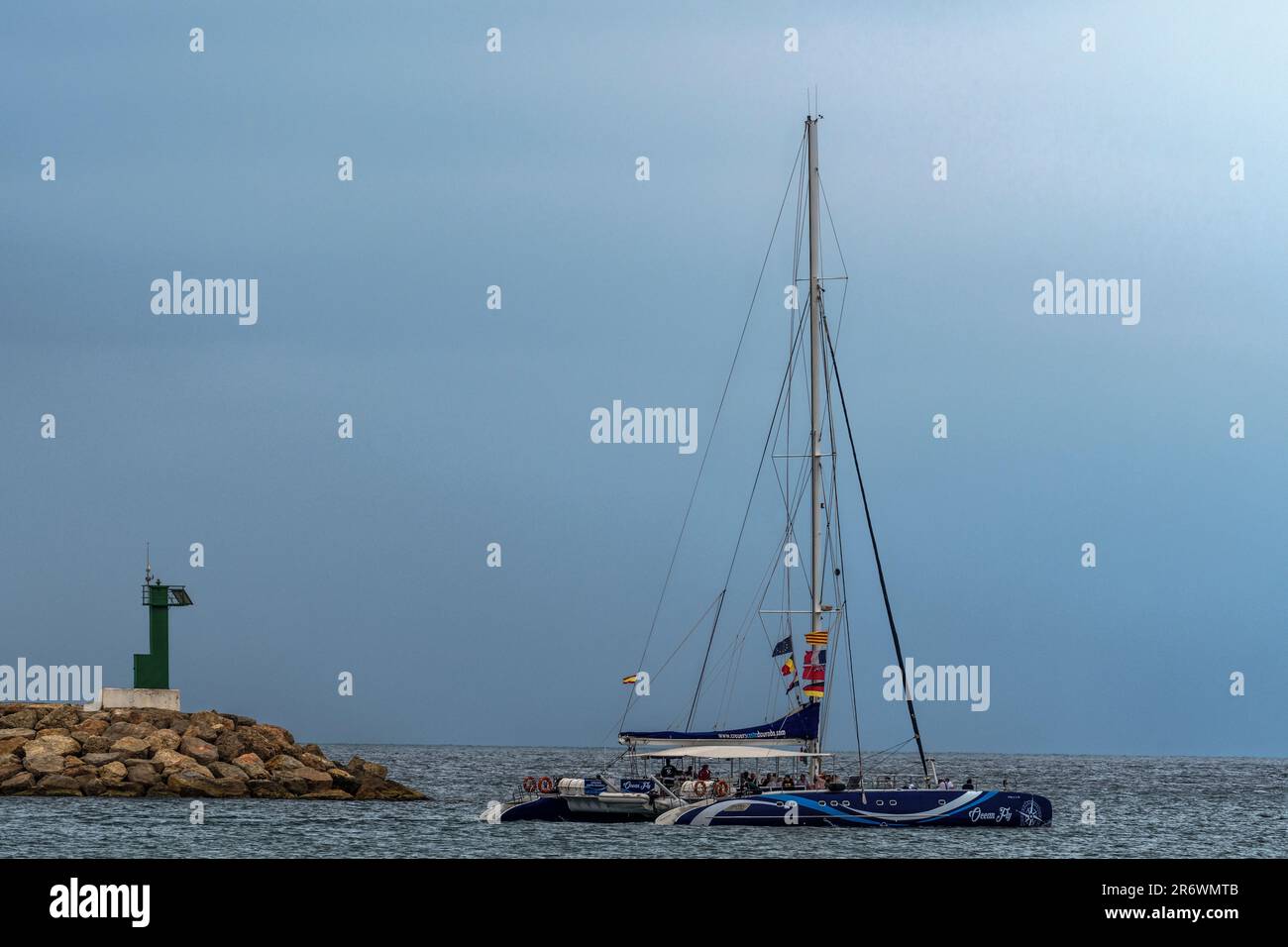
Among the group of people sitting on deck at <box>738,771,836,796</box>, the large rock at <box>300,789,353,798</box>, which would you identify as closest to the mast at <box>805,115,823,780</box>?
the group of people sitting on deck at <box>738,771,836,796</box>

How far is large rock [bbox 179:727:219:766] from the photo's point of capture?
53.7 m

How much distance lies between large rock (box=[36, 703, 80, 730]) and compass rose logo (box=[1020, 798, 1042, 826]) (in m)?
32.2

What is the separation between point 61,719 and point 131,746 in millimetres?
3763

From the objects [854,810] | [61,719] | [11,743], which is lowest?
[854,810]

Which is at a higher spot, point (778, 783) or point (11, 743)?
point (11, 743)

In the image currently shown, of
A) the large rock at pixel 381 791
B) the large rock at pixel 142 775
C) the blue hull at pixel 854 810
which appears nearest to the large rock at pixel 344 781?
the large rock at pixel 381 791

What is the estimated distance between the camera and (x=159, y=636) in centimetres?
5981

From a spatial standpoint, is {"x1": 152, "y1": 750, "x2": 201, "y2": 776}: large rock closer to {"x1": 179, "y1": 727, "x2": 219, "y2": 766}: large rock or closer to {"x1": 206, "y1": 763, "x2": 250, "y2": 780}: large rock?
{"x1": 179, "y1": 727, "x2": 219, "y2": 766}: large rock

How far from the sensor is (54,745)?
5272 cm

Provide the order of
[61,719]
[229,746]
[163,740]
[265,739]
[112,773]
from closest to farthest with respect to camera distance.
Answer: [112,773] < [163,740] < [229,746] < [61,719] < [265,739]

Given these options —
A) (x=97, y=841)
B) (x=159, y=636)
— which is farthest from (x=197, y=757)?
(x=97, y=841)

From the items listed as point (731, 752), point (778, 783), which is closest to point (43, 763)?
point (731, 752)

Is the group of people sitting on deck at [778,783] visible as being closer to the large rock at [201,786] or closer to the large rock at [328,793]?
the large rock at [328,793]

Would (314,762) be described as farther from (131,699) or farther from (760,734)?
(760,734)
